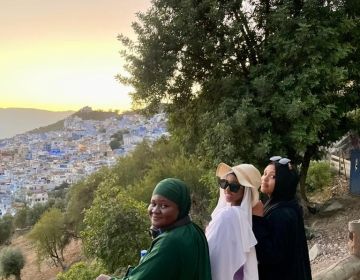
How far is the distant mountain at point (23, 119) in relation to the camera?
150000 millimetres

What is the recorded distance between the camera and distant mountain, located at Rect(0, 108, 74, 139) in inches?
5906

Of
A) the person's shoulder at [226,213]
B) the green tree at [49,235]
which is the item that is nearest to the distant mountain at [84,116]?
the green tree at [49,235]

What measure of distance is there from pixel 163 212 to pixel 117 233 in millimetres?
8022

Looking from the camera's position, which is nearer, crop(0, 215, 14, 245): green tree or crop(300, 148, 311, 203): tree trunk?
crop(300, 148, 311, 203): tree trunk

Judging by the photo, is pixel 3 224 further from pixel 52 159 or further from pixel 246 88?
pixel 52 159

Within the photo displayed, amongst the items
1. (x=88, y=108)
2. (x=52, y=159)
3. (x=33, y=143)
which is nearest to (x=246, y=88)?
(x=52, y=159)

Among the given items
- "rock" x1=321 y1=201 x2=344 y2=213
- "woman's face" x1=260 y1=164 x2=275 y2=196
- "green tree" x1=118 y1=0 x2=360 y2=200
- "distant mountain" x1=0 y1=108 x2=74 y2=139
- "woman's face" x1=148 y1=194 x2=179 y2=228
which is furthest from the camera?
"distant mountain" x1=0 y1=108 x2=74 y2=139

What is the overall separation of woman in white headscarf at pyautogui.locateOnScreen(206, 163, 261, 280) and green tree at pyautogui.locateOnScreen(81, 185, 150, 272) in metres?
7.45

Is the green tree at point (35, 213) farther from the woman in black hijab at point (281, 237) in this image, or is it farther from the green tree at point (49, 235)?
the woman in black hijab at point (281, 237)

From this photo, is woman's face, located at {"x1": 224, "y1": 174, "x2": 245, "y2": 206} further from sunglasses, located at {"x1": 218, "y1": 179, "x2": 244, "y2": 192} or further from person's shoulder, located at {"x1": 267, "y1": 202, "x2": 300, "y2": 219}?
person's shoulder, located at {"x1": 267, "y1": 202, "x2": 300, "y2": 219}

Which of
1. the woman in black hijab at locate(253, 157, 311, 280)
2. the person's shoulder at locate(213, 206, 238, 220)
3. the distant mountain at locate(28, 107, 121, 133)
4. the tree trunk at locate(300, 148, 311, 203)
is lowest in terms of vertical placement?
the tree trunk at locate(300, 148, 311, 203)

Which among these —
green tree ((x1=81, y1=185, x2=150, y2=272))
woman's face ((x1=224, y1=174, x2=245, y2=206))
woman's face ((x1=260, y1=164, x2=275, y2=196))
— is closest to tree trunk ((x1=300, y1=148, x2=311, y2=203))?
green tree ((x1=81, y1=185, x2=150, y2=272))

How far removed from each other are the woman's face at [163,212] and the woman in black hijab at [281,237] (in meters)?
0.64

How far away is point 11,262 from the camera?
27.3 metres
